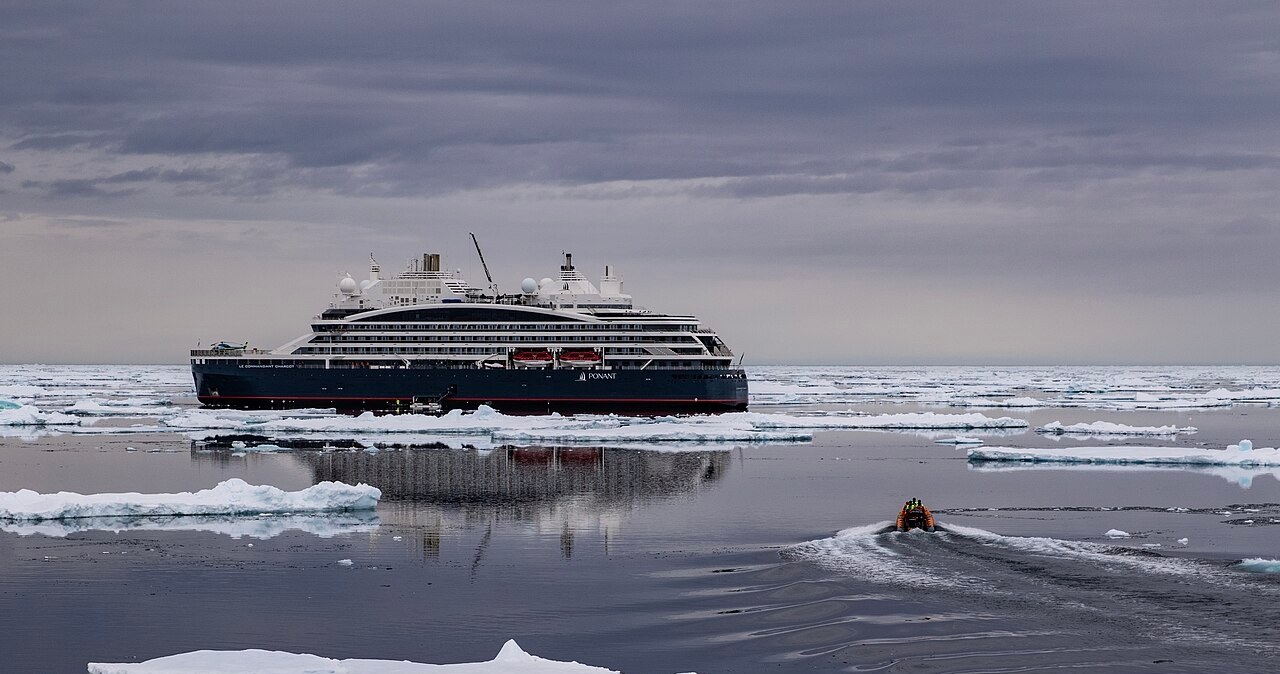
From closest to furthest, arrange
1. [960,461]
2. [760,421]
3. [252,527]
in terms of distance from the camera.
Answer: [252,527], [960,461], [760,421]

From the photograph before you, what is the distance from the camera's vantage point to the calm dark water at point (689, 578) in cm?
1777

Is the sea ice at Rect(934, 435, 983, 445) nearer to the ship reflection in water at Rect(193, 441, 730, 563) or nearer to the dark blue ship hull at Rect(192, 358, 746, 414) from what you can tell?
the ship reflection in water at Rect(193, 441, 730, 563)

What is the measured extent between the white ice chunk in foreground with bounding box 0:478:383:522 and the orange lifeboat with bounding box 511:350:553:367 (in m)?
47.6

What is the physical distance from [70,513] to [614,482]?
1529 centimetres

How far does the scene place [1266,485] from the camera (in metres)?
37.6

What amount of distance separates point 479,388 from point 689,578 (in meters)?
55.9

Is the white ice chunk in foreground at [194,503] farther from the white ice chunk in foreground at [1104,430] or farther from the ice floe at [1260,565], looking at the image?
the white ice chunk in foreground at [1104,430]

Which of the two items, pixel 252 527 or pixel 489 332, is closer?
pixel 252 527

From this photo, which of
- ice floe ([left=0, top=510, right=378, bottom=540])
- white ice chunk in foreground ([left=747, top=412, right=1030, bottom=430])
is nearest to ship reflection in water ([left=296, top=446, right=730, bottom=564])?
ice floe ([left=0, top=510, right=378, bottom=540])

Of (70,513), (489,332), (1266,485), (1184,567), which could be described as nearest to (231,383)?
(489,332)

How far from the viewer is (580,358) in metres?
78.2

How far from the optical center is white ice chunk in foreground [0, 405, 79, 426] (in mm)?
62375

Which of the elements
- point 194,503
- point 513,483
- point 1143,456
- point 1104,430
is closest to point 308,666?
point 194,503

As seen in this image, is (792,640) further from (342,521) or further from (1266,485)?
(1266,485)
